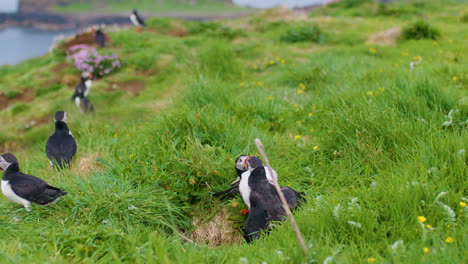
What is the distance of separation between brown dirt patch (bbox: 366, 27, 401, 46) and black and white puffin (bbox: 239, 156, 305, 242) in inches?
335

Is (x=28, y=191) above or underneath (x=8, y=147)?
above

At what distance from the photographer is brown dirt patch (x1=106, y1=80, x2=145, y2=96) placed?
9617mm

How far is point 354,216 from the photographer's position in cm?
283

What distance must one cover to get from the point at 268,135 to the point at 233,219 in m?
Result: 1.58

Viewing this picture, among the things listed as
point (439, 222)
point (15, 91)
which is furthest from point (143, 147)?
point (15, 91)

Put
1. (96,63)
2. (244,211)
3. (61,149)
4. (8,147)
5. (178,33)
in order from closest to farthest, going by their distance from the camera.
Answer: (244,211) < (61,149) < (8,147) < (96,63) < (178,33)

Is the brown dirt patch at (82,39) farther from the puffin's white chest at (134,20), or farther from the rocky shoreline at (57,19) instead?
the rocky shoreline at (57,19)

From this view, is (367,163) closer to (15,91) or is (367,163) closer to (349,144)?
(349,144)

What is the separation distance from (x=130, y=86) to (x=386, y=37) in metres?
7.49

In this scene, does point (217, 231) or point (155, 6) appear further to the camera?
point (155, 6)

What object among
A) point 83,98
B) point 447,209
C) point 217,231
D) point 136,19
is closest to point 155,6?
point 136,19

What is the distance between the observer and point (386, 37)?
10.9m

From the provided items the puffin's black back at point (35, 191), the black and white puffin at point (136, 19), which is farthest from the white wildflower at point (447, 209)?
the black and white puffin at point (136, 19)

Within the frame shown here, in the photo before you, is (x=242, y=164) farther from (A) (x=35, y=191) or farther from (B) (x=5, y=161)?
(B) (x=5, y=161)
